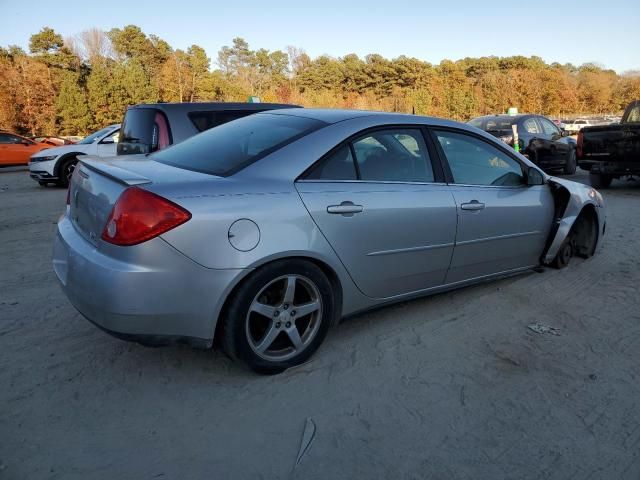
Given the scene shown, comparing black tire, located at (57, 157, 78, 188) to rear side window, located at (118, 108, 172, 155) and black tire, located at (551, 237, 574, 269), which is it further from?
black tire, located at (551, 237, 574, 269)

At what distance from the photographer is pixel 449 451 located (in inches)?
88.4

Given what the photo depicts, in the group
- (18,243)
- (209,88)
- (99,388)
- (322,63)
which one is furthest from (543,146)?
(322,63)

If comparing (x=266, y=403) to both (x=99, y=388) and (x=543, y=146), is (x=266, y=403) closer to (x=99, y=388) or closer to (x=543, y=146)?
(x=99, y=388)

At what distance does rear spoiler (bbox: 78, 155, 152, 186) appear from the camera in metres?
2.60

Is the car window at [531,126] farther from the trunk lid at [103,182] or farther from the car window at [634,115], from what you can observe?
the trunk lid at [103,182]

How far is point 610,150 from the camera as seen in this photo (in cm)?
965

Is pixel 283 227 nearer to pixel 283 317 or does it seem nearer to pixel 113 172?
pixel 283 317

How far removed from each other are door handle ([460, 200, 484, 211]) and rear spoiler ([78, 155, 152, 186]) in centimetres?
216

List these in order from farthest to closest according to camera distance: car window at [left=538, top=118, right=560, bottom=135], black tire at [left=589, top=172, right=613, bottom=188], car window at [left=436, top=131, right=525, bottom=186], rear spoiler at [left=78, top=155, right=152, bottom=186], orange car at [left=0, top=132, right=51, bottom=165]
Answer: orange car at [left=0, top=132, right=51, bottom=165] → car window at [left=538, top=118, right=560, bottom=135] → black tire at [left=589, top=172, right=613, bottom=188] → car window at [left=436, top=131, right=525, bottom=186] → rear spoiler at [left=78, top=155, right=152, bottom=186]

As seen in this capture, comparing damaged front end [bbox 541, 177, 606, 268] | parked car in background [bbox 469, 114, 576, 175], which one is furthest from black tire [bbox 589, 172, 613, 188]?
damaged front end [bbox 541, 177, 606, 268]

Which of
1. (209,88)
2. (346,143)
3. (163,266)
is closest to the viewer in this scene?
(163,266)

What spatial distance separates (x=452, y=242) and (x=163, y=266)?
6.66ft

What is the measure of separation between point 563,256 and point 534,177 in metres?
1.10

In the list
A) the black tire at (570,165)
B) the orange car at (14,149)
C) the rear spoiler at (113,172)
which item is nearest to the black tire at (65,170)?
the orange car at (14,149)
